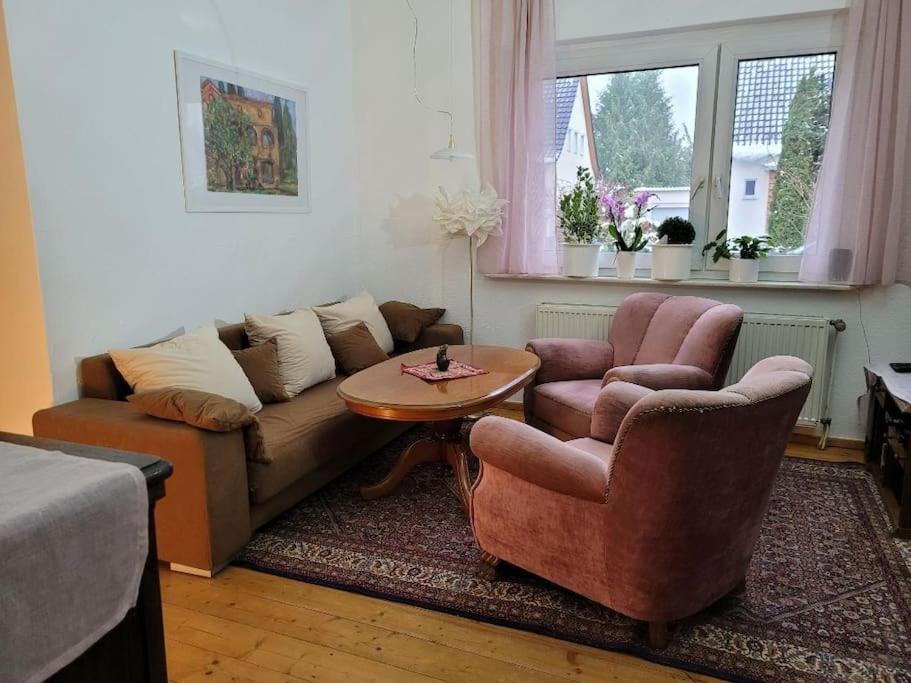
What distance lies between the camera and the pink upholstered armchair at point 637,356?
10.1 feet

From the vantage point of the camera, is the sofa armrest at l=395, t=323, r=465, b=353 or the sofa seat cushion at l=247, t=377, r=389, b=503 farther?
the sofa armrest at l=395, t=323, r=465, b=353

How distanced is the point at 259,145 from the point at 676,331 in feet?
7.98

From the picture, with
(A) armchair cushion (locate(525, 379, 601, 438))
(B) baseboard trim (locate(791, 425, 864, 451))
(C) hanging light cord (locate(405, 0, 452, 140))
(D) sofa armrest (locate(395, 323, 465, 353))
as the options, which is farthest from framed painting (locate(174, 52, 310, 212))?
(B) baseboard trim (locate(791, 425, 864, 451))

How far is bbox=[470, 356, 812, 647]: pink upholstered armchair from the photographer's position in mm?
1763

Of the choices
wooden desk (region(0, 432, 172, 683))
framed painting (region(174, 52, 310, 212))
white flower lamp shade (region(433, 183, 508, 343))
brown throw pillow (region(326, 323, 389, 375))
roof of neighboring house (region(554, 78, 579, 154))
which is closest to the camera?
wooden desk (region(0, 432, 172, 683))

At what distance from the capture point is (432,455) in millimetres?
3094

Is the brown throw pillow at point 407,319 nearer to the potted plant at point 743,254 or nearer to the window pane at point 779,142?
the potted plant at point 743,254

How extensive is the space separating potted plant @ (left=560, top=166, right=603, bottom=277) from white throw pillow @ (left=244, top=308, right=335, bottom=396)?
5.26 feet

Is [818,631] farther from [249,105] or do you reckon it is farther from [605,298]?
[249,105]

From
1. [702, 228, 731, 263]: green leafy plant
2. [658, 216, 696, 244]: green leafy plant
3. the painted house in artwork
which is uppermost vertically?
the painted house in artwork

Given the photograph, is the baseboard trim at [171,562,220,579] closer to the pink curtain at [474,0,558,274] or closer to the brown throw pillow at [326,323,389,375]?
the brown throw pillow at [326,323,389,375]

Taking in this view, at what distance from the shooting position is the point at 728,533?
1986mm

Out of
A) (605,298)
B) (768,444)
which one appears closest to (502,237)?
(605,298)

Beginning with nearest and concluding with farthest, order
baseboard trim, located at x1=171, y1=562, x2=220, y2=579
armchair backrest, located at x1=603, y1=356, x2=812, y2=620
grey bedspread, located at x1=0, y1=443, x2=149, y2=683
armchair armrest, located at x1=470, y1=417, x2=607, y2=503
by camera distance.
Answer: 1. grey bedspread, located at x1=0, y1=443, x2=149, y2=683
2. armchair backrest, located at x1=603, y1=356, x2=812, y2=620
3. armchair armrest, located at x1=470, y1=417, x2=607, y2=503
4. baseboard trim, located at x1=171, y1=562, x2=220, y2=579
